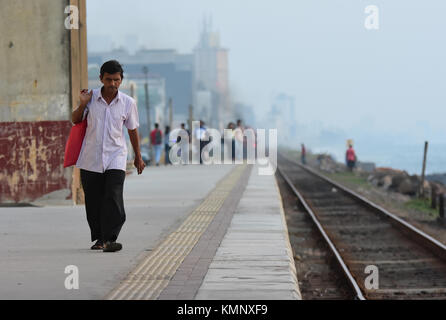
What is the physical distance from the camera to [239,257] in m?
8.60

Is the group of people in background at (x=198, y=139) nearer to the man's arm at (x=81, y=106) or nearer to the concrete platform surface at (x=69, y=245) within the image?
the concrete platform surface at (x=69, y=245)

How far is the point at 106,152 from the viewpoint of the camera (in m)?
8.68

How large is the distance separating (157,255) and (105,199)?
0.73m

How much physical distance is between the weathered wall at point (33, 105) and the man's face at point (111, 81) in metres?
5.34

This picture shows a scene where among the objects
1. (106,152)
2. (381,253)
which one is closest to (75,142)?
(106,152)

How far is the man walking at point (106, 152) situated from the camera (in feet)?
28.3

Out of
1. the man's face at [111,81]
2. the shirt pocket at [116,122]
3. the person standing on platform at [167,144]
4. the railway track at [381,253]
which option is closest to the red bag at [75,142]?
the shirt pocket at [116,122]

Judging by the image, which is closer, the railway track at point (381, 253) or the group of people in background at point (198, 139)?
the railway track at point (381, 253)

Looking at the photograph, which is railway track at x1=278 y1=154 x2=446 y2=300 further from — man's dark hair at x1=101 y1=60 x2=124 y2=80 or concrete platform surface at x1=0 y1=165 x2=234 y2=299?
man's dark hair at x1=101 y1=60 x2=124 y2=80

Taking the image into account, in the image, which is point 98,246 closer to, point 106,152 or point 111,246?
point 111,246

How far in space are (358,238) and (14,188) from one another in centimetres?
629

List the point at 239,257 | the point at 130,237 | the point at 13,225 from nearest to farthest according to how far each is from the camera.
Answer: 1. the point at 239,257
2. the point at 130,237
3. the point at 13,225
